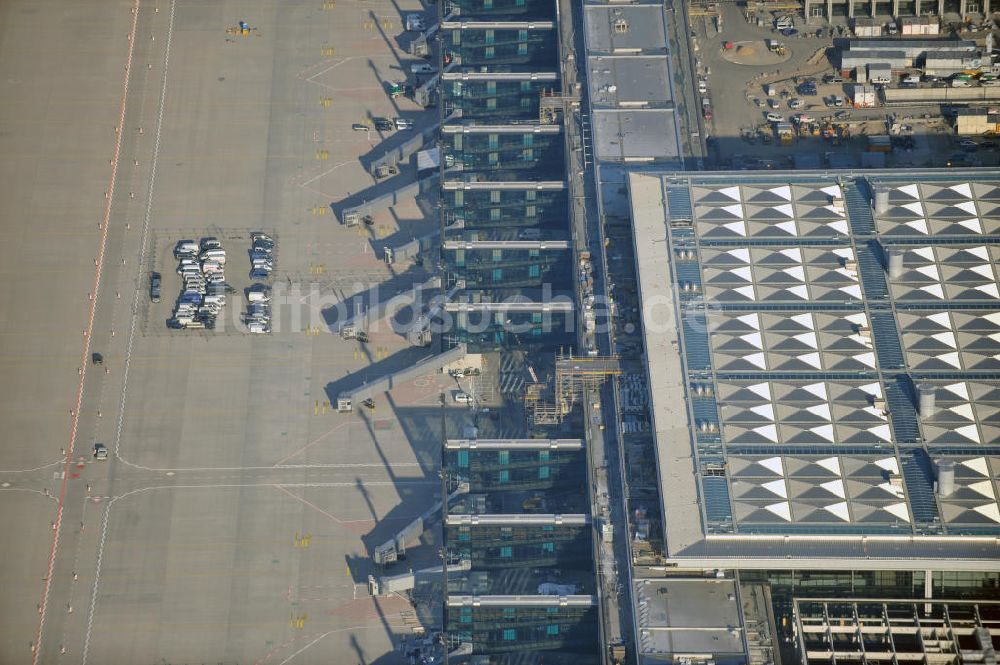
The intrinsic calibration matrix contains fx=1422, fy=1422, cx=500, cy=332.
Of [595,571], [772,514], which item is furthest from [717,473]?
[595,571]

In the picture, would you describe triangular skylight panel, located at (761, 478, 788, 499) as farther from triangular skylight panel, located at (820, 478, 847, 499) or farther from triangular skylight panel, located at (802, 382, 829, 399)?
triangular skylight panel, located at (802, 382, 829, 399)

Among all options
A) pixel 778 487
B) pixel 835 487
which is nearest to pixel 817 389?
pixel 835 487

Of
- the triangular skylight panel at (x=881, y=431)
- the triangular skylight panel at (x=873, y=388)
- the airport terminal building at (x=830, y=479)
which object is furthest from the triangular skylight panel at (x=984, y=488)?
the triangular skylight panel at (x=873, y=388)

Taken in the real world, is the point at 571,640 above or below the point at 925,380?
below

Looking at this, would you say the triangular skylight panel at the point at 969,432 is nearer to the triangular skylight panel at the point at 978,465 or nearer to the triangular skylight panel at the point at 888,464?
the triangular skylight panel at the point at 978,465

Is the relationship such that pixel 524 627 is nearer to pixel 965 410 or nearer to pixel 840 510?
pixel 840 510

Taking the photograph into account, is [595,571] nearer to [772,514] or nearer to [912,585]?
[772,514]

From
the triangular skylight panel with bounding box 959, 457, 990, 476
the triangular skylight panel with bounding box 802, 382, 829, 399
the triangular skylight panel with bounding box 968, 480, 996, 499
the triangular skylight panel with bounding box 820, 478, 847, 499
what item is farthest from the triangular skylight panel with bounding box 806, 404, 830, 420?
the triangular skylight panel with bounding box 968, 480, 996, 499
